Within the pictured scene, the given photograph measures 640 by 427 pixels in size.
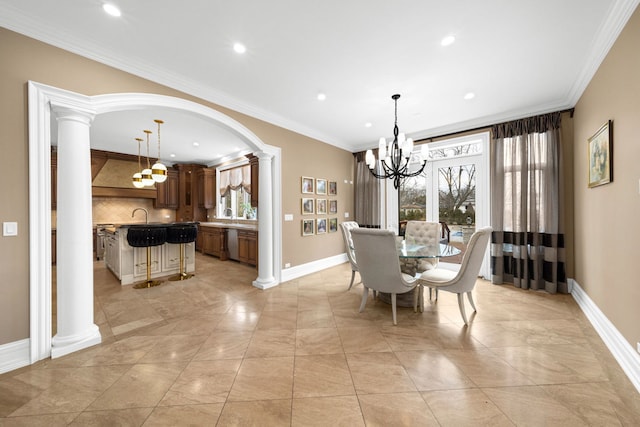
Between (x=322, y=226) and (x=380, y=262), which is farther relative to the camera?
(x=322, y=226)

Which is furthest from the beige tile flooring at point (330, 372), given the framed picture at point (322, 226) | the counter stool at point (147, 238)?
the framed picture at point (322, 226)

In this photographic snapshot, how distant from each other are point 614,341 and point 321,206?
4.21 meters

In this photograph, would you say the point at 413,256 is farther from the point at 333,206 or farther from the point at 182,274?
the point at 182,274

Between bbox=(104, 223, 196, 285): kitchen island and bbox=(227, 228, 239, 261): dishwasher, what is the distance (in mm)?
1133

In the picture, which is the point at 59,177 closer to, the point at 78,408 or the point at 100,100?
A: the point at 100,100

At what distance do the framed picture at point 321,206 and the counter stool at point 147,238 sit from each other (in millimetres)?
2869

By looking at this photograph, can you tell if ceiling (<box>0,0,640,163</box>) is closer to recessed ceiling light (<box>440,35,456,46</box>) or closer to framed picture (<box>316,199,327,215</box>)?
recessed ceiling light (<box>440,35,456,46</box>)

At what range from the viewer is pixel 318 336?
2.51 m

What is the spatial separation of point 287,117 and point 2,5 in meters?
3.03

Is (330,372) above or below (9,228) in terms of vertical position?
below

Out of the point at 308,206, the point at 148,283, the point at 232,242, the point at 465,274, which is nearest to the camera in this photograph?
the point at 465,274

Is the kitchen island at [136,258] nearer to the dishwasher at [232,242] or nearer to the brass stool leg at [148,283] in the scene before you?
the brass stool leg at [148,283]

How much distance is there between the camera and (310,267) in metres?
4.91

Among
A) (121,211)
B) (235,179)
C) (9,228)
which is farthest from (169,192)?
(9,228)
